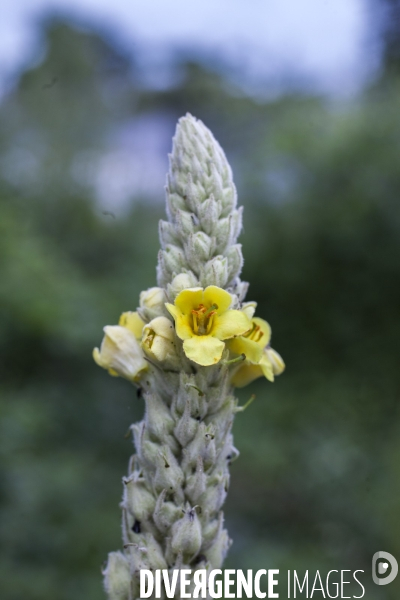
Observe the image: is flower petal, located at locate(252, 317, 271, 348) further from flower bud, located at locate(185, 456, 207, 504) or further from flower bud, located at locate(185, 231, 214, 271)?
flower bud, located at locate(185, 456, 207, 504)

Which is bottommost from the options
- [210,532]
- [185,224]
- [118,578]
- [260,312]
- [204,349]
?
[118,578]

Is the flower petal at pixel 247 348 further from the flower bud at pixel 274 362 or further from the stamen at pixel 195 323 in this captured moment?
the flower bud at pixel 274 362

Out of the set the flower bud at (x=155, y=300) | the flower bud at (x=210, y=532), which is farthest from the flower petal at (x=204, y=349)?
the flower bud at (x=210, y=532)

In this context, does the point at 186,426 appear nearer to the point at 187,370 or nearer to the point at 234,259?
the point at 187,370

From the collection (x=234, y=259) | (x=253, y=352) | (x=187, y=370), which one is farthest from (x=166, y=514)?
(x=234, y=259)

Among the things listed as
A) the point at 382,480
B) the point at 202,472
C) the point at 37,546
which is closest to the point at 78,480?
the point at 37,546

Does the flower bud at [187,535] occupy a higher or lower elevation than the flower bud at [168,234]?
lower

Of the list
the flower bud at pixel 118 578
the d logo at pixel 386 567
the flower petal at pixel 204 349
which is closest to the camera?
the flower petal at pixel 204 349
